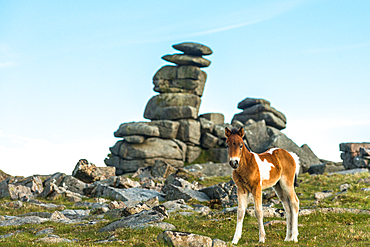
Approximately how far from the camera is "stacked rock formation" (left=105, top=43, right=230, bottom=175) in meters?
61.8

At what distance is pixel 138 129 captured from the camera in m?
62.8

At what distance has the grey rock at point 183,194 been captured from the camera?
88.1 ft

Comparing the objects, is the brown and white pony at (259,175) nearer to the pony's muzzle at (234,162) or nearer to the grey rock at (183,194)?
the pony's muzzle at (234,162)

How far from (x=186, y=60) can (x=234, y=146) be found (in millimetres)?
59947

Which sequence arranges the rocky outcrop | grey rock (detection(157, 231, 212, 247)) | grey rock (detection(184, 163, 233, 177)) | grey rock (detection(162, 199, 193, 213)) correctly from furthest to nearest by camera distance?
1. grey rock (detection(184, 163, 233, 177))
2. the rocky outcrop
3. grey rock (detection(162, 199, 193, 213))
4. grey rock (detection(157, 231, 212, 247))

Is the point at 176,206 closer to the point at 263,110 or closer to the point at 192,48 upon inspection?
the point at 192,48

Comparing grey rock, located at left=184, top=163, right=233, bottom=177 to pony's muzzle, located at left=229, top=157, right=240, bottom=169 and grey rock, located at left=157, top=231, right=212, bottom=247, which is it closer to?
pony's muzzle, located at left=229, top=157, right=240, bottom=169

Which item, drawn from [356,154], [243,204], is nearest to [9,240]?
[243,204]

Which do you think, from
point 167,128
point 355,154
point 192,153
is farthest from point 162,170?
point 355,154

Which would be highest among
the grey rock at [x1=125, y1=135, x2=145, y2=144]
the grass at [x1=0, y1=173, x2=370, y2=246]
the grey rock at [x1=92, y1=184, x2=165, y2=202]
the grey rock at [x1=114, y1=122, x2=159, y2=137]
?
the grey rock at [x1=114, y1=122, x2=159, y2=137]

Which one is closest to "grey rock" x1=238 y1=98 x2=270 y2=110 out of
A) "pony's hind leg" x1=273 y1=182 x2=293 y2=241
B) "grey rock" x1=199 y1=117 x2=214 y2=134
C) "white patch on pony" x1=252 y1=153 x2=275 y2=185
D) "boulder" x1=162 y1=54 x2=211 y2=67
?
"boulder" x1=162 y1=54 x2=211 y2=67

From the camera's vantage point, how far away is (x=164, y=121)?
65.3 meters

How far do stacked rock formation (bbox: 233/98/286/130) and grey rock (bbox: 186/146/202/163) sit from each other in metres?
Answer: 15.3

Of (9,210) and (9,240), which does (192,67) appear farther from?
(9,240)
